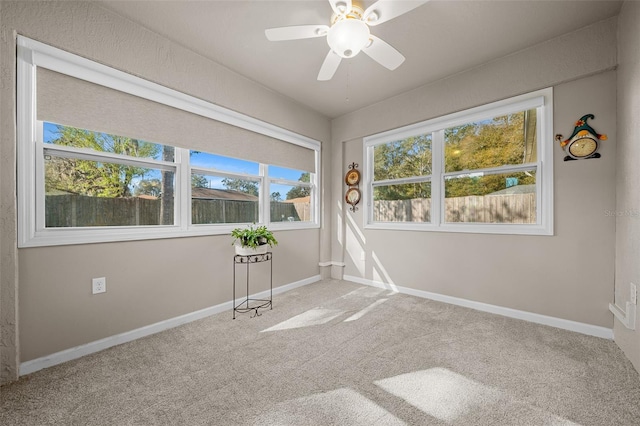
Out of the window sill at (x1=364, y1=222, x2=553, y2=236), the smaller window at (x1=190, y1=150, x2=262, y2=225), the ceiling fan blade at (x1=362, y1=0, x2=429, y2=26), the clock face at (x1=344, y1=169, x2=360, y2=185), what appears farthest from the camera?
the clock face at (x1=344, y1=169, x2=360, y2=185)

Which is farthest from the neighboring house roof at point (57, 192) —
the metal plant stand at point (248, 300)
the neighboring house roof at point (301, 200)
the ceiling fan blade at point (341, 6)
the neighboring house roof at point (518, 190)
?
the neighboring house roof at point (518, 190)

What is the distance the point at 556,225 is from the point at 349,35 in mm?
2431

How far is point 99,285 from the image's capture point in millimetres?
1985

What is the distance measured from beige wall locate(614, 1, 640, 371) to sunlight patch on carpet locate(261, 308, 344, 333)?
2.16m

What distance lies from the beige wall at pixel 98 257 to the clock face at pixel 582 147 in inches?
123

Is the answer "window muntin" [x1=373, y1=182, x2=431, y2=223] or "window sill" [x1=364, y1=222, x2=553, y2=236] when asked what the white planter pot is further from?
"window muntin" [x1=373, y1=182, x2=431, y2=223]

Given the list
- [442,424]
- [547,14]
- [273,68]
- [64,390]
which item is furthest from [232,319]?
[547,14]

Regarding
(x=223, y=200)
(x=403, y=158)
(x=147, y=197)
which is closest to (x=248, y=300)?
(x=223, y=200)

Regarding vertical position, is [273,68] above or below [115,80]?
above

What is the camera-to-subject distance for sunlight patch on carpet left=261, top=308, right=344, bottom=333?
2375 mm

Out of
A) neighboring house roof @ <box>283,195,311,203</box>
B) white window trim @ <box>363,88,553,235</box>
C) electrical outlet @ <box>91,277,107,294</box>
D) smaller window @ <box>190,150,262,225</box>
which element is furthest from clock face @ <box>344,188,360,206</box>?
electrical outlet @ <box>91,277,107,294</box>

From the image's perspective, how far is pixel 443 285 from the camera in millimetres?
3025

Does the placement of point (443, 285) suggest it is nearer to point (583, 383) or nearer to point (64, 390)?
point (583, 383)

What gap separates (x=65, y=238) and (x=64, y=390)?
97 centimetres
